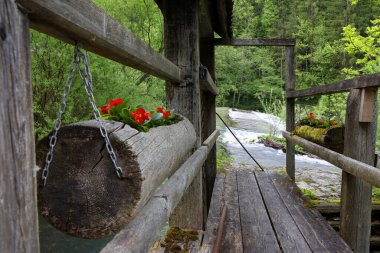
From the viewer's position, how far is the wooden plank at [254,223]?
2356mm

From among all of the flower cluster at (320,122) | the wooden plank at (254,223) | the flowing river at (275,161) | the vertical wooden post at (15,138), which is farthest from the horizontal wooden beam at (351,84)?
the flowing river at (275,161)

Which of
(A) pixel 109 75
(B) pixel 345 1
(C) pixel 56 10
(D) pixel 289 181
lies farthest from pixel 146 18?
(B) pixel 345 1

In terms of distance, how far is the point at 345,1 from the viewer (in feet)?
105

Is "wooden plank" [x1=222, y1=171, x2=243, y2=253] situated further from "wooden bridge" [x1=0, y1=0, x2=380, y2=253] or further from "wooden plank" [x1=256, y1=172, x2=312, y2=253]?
"wooden plank" [x1=256, y1=172, x2=312, y2=253]

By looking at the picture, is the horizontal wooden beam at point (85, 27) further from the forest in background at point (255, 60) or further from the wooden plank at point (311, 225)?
the forest in background at point (255, 60)

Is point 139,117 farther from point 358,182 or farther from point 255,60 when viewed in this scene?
point 255,60

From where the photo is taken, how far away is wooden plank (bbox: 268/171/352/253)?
2.30 m

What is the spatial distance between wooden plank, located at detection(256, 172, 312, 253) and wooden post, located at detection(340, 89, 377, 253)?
0.34m

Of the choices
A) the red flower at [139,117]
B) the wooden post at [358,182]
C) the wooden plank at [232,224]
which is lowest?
the wooden plank at [232,224]

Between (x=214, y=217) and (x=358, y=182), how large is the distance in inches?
49.5

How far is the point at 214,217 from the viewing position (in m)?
2.93

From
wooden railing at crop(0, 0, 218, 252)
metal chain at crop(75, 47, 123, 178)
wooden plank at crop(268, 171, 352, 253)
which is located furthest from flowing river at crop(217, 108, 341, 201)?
metal chain at crop(75, 47, 123, 178)

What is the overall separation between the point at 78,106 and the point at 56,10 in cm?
655

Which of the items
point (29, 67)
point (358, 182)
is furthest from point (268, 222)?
point (29, 67)
